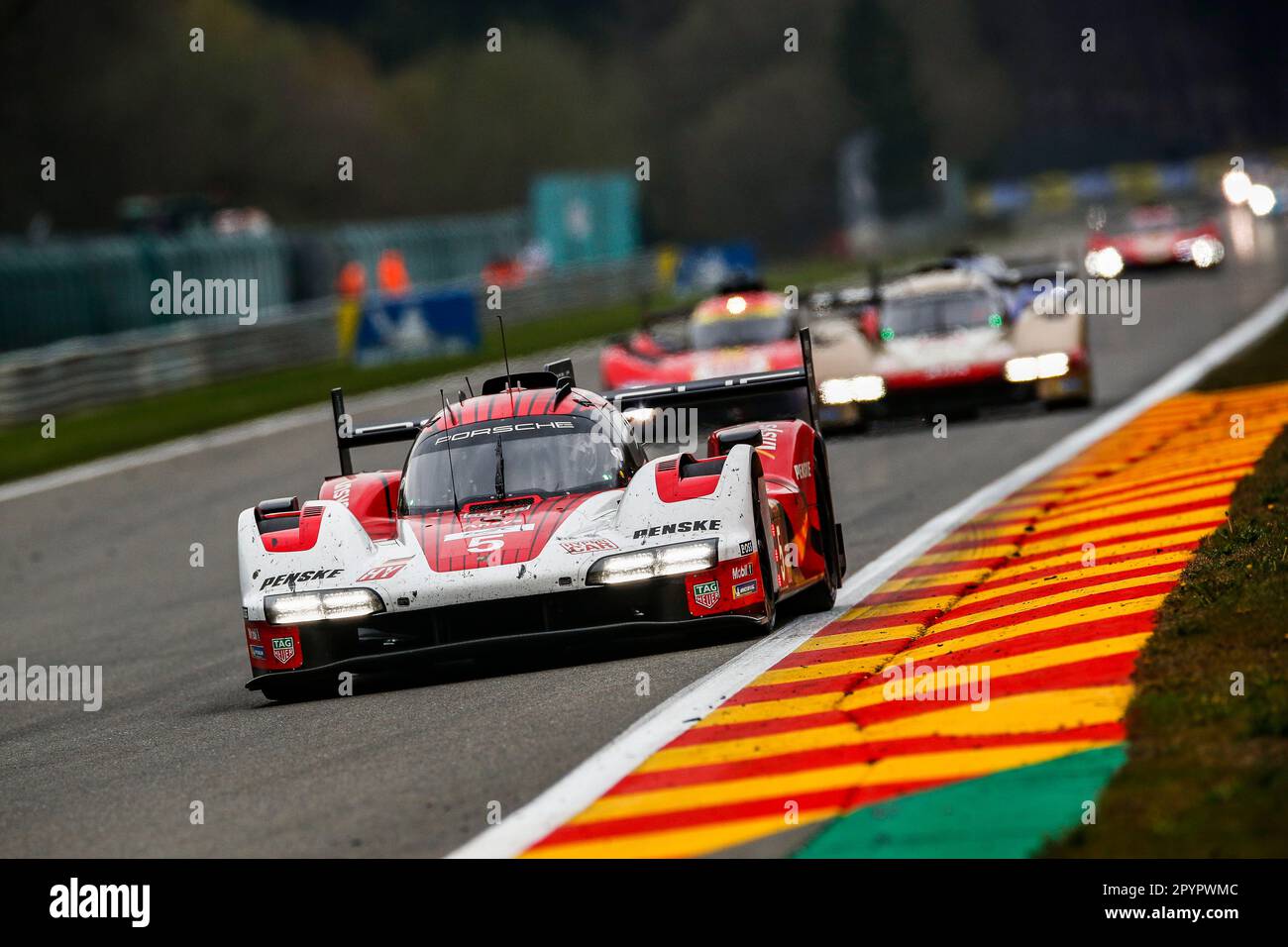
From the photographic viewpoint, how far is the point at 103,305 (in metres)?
34.6

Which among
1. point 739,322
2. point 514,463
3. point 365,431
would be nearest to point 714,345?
point 739,322

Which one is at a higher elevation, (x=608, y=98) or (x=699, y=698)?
(x=608, y=98)

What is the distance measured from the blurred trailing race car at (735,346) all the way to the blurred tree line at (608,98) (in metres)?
38.8

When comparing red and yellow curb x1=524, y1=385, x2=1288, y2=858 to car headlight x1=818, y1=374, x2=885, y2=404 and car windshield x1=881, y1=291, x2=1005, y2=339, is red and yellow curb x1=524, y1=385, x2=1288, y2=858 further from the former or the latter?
car windshield x1=881, y1=291, x2=1005, y2=339

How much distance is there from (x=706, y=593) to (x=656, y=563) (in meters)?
0.27

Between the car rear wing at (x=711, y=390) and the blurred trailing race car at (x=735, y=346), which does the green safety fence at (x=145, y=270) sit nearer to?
the blurred trailing race car at (x=735, y=346)

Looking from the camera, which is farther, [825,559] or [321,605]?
[825,559]

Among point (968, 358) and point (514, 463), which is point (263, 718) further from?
point (968, 358)

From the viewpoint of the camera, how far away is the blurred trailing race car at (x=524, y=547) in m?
8.71

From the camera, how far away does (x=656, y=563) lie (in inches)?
344

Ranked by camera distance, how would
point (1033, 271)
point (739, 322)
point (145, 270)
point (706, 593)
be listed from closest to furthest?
point (706, 593), point (1033, 271), point (739, 322), point (145, 270)

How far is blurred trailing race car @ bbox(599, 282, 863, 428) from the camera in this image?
19656 millimetres

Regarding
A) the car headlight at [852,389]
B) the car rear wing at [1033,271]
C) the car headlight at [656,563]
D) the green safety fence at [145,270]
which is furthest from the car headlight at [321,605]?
the green safety fence at [145,270]

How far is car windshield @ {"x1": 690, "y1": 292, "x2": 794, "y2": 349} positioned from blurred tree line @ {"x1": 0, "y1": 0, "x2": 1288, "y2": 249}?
39.1 meters
